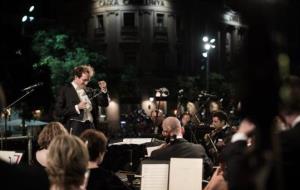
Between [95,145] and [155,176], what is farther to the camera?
[155,176]

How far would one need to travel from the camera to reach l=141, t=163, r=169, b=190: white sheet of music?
542 centimetres

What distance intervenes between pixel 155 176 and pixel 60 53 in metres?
35.3

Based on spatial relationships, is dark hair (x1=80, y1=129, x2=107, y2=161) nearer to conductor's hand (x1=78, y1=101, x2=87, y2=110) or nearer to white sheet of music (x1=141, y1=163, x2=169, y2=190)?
white sheet of music (x1=141, y1=163, x2=169, y2=190)

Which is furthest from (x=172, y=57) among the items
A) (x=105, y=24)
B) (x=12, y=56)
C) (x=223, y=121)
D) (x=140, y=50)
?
(x=223, y=121)

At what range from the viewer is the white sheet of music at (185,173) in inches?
215

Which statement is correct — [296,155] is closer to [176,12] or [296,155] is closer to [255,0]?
[255,0]

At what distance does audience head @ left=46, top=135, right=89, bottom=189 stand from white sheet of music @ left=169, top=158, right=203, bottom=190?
2.06 meters

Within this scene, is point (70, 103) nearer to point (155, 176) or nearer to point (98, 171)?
point (155, 176)

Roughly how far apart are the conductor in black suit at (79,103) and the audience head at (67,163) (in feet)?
16.5

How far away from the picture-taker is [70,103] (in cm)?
884

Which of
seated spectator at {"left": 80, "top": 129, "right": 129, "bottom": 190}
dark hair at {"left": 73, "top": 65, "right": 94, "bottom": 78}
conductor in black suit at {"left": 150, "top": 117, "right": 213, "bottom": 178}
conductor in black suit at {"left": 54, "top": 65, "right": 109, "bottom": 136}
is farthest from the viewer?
conductor in black suit at {"left": 54, "top": 65, "right": 109, "bottom": 136}

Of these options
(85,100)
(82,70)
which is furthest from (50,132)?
(85,100)

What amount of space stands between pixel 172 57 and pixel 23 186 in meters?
50.1

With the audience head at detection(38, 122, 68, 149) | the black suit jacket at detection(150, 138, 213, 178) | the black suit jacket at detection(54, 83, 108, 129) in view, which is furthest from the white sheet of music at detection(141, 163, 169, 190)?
the black suit jacket at detection(54, 83, 108, 129)
